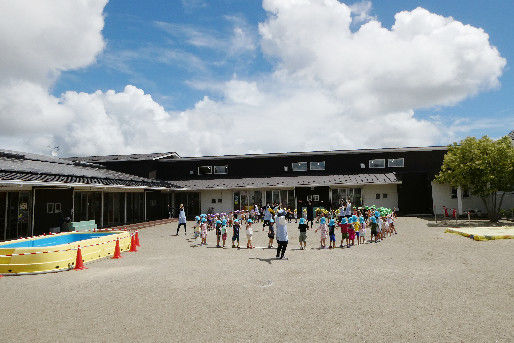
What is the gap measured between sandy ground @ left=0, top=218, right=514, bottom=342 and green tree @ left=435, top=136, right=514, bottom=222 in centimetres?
1152

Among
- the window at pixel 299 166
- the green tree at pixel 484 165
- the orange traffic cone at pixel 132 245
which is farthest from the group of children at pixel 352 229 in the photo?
the window at pixel 299 166

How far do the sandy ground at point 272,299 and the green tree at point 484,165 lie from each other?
37.8ft

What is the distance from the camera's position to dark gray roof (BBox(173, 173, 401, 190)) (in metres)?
29.5

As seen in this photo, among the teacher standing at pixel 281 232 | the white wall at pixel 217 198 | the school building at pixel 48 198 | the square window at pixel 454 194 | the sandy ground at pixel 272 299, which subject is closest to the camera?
the sandy ground at pixel 272 299

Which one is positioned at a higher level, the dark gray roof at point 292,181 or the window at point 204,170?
the window at point 204,170

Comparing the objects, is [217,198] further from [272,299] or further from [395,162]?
[272,299]

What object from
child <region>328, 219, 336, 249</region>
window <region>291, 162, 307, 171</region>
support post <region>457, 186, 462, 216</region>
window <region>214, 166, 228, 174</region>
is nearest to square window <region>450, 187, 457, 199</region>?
support post <region>457, 186, 462, 216</region>

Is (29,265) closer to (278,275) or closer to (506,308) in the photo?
(278,275)

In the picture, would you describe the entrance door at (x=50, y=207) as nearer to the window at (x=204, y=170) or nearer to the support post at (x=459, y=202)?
the window at (x=204, y=170)

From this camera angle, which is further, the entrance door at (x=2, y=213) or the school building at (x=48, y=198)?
the school building at (x=48, y=198)

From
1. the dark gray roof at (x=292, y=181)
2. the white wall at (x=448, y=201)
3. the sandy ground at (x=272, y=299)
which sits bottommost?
the sandy ground at (x=272, y=299)

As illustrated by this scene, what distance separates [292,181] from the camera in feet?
102

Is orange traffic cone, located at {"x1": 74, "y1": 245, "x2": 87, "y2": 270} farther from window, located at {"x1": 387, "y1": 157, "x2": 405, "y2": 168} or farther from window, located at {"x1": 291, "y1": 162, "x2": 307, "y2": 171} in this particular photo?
window, located at {"x1": 387, "y1": 157, "x2": 405, "y2": 168}

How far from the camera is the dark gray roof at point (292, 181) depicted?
1162 inches
